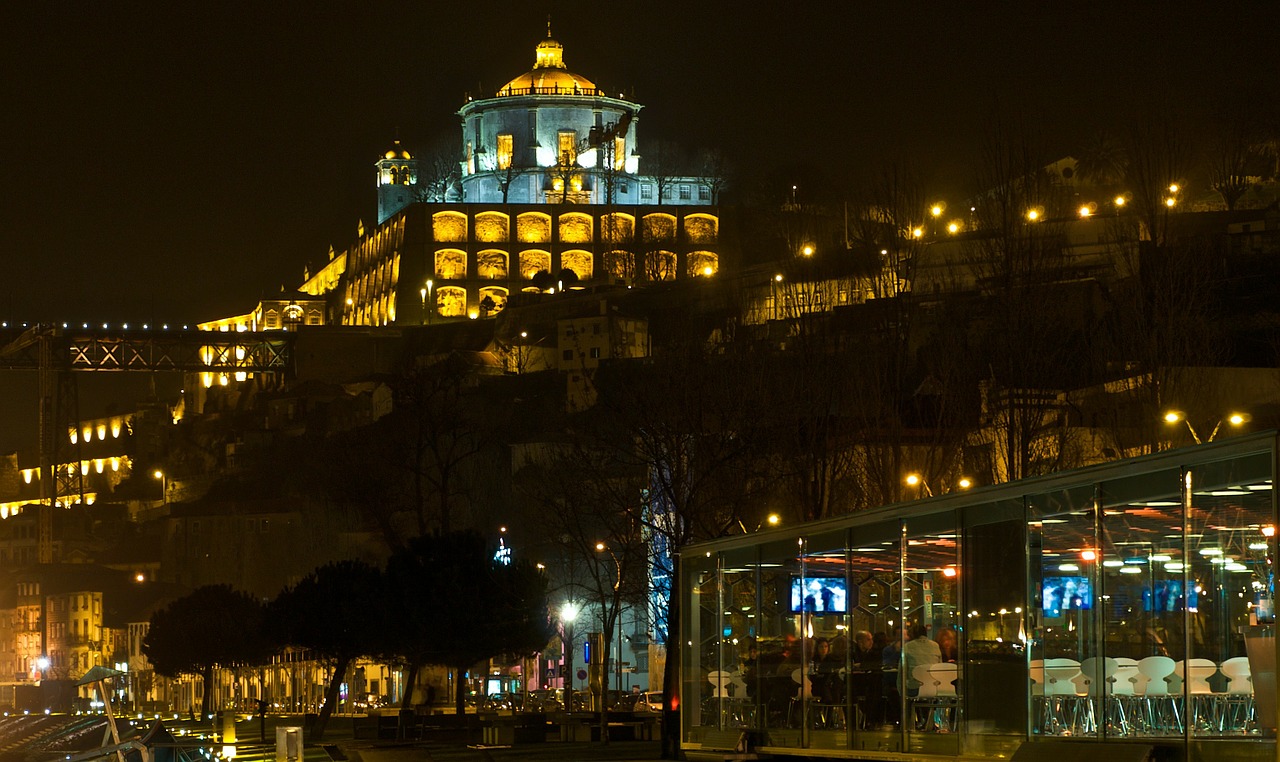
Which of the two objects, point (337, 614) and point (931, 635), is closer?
point (931, 635)

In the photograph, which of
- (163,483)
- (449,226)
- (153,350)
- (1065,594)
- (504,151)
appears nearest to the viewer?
(1065,594)

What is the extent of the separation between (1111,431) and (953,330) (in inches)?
193

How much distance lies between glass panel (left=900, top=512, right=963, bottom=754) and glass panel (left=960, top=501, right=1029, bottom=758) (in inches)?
8.8

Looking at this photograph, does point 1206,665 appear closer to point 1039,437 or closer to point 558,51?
point 1039,437

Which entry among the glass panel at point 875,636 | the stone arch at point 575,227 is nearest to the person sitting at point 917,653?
the glass panel at point 875,636

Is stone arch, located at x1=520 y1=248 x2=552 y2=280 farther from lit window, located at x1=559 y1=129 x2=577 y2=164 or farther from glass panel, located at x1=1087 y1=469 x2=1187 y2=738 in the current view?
glass panel, located at x1=1087 y1=469 x2=1187 y2=738

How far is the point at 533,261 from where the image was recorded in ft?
481

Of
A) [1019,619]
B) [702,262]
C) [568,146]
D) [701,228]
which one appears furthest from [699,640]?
[568,146]

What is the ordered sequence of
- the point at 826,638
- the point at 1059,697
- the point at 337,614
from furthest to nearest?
1. the point at 337,614
2. the point at 826,638
3. the point at 1059,697

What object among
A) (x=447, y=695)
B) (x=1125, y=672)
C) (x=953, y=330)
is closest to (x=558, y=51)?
(x=447, y=695)

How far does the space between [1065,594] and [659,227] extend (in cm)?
13105

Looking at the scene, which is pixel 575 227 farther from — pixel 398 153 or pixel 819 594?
pixel 819 594

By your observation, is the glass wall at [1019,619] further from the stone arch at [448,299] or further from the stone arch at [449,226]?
the stone arch at [449,226]

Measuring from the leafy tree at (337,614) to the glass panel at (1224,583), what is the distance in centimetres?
3525
